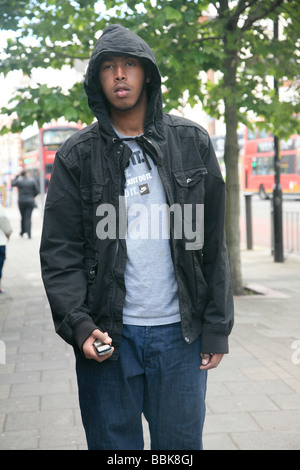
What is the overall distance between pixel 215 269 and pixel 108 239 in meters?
0.38

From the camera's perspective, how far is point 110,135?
224 cm

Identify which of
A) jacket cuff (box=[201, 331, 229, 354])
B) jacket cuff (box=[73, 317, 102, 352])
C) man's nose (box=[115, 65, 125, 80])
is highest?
man's nose (box=[115, 65, 125, 80])

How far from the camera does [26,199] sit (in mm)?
17141

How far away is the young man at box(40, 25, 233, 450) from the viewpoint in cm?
217

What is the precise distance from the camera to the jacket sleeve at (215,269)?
7.35ft

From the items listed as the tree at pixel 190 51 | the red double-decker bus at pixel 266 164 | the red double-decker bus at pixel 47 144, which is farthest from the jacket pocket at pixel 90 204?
the red double-decker bus at pixel 266 164

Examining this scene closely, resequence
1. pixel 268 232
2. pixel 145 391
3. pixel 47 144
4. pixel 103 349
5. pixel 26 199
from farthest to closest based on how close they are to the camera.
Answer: pixel 47 144, pixel 268 232, pixel 26 199, pixel 145 391, pixel 103 349

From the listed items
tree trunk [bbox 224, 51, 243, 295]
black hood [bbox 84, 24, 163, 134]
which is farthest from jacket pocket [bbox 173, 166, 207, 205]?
tree trunk [bbox 224, 51, 243, 295]

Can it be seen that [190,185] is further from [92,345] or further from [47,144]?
[47,144]

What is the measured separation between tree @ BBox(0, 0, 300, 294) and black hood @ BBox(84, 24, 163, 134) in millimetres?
4756

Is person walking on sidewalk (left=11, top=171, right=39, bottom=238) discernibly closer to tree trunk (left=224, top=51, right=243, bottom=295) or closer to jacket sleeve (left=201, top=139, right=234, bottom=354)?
tree trunk (left=224, top=51, right=243, bottom=295)

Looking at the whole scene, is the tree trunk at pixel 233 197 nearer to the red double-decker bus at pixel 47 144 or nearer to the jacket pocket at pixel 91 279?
the jacket pocket at pixel 91 279

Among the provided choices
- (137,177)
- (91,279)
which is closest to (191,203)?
(137,177)
